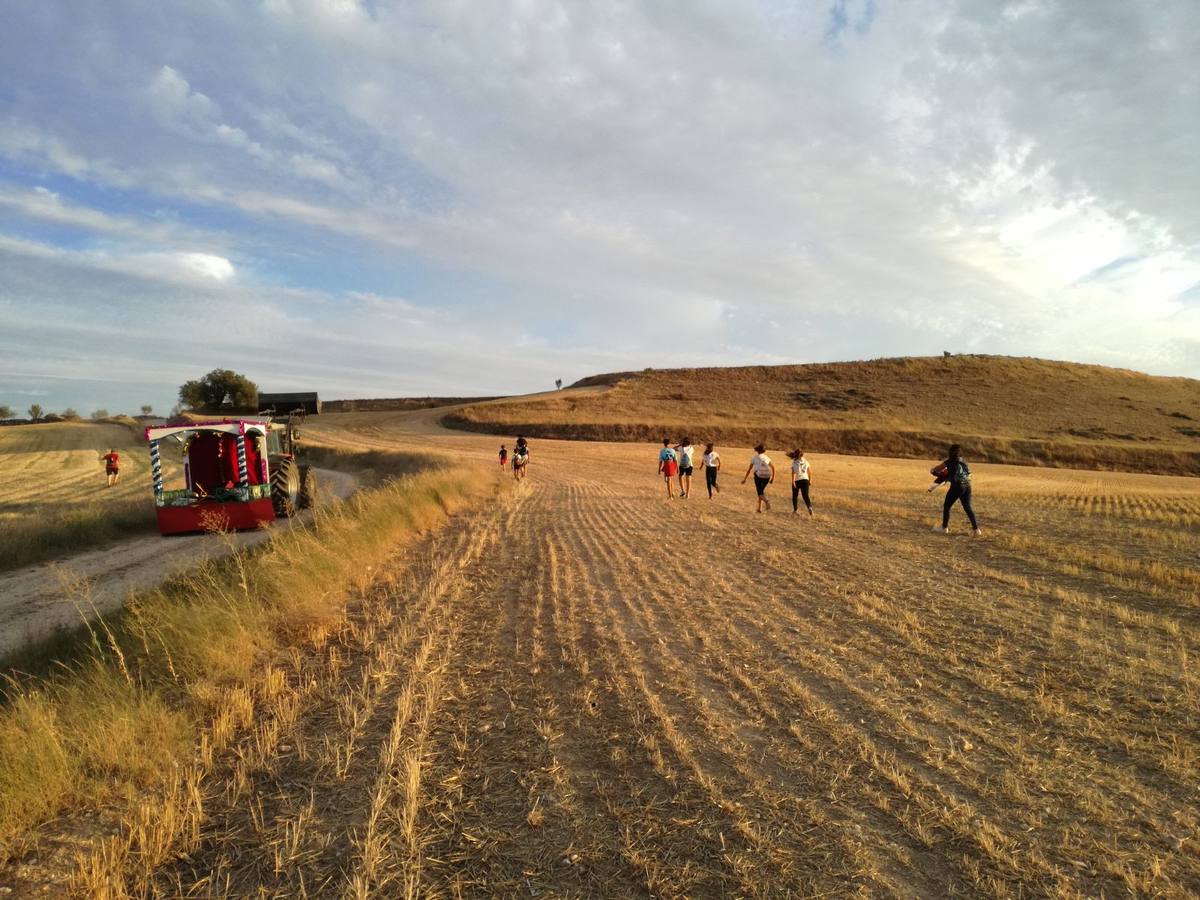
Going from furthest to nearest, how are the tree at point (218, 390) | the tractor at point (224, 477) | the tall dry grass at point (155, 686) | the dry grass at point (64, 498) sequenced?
the tree at point (218, 390), the tractor at point (224, 477), the dry grass at point (64, 498), the tall dry grass at point (155, 686)

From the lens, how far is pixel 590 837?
3.50 meters

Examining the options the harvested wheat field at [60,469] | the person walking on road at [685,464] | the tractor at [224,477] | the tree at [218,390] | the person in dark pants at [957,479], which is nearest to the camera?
the person in dark pants at [957,479]

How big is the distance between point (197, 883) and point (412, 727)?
1655 millimetres

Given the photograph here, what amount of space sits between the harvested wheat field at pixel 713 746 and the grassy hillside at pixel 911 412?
1769 inches

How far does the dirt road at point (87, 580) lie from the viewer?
8836mm

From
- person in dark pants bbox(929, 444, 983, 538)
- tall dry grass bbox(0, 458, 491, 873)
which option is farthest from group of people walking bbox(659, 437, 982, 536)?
tall dry grass bbox(0, 458, 491, 873)

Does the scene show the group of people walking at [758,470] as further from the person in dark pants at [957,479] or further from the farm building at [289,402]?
the farm building at [289,402]

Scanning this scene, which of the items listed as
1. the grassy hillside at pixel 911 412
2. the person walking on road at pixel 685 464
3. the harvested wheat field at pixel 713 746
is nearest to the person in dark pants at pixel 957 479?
the harvested wheat field at pixel 713 746

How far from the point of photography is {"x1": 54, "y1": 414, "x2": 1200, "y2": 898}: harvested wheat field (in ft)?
10.7

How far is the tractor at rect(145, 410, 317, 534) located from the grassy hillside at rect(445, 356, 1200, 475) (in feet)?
127

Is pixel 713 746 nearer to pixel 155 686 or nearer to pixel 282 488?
pixel 155 686

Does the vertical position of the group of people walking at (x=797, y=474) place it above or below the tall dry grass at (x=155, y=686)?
above

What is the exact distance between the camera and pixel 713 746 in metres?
4.46

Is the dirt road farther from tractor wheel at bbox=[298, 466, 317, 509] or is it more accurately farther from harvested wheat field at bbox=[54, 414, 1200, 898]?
tractor wheel at bbox=[298, 466, 317, 509]
